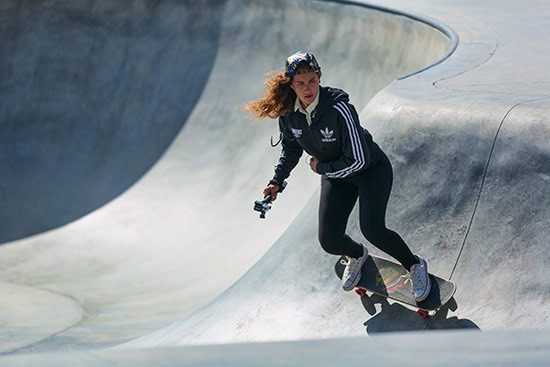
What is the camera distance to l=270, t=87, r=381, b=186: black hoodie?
179 inches

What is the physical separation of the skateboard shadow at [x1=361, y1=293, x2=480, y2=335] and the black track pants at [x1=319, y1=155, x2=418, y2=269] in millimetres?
307

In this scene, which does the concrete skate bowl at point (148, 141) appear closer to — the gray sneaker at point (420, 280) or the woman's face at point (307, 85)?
the gray sneaker at point (420, 280)

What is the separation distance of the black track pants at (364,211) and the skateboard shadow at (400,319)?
307 mm

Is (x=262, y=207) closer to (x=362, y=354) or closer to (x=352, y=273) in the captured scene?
(x=352, y=273)

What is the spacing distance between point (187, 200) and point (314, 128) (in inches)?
232

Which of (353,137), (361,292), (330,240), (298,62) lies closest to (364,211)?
(330,240)

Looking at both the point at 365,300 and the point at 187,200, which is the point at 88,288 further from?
the point at 365,300

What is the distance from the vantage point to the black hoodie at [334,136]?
4.55 metres

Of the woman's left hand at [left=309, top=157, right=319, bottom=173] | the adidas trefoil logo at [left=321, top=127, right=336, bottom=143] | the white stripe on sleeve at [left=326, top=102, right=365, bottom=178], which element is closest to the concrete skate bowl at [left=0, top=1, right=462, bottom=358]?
the woman's left hand at [left=309, top=157, right=319, bottom=173]

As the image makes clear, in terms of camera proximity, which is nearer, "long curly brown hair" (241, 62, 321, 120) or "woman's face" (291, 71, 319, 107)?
"woman's face" (291, 71, 319, 107)

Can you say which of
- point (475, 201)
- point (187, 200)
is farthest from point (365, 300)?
point (187, 200)

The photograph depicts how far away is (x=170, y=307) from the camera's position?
26.7 feet

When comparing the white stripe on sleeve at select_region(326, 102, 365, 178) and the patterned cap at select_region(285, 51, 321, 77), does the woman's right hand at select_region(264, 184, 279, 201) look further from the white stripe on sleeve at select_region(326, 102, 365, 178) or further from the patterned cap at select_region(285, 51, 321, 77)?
the patterned cap at select_region(285, 51, 321, 77)

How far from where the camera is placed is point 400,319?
4.92 meters
